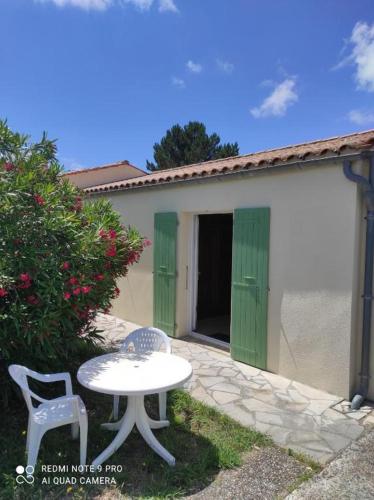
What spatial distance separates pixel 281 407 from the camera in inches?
181

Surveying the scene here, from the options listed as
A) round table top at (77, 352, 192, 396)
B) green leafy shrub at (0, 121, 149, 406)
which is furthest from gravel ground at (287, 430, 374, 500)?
green leafy shrub at (0, 121, 149, 406)

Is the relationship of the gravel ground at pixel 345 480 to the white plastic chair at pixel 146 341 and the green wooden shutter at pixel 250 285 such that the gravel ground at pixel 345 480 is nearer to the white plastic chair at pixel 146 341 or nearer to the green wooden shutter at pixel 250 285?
the white plastic chair at pixel 146 341

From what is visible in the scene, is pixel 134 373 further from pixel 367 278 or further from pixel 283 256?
pixel 367 278

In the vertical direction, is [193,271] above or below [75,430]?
above

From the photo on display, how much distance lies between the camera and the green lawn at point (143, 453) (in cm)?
290

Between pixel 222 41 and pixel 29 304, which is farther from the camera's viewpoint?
pixel 222 41

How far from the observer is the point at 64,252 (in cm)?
375

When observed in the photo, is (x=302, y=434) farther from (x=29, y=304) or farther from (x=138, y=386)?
(x=29, y=304)

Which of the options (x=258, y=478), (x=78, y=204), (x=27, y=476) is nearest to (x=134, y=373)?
(x=27, y=476)

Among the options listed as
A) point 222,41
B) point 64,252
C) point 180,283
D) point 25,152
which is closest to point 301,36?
point 222,41

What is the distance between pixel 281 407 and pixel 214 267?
6352mm

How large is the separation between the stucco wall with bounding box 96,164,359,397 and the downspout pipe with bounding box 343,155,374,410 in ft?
0.47

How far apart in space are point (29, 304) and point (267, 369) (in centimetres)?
420

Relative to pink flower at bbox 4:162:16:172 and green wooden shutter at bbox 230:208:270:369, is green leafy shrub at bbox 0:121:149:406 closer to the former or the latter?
pink flower at bbox 4:162:16:172
